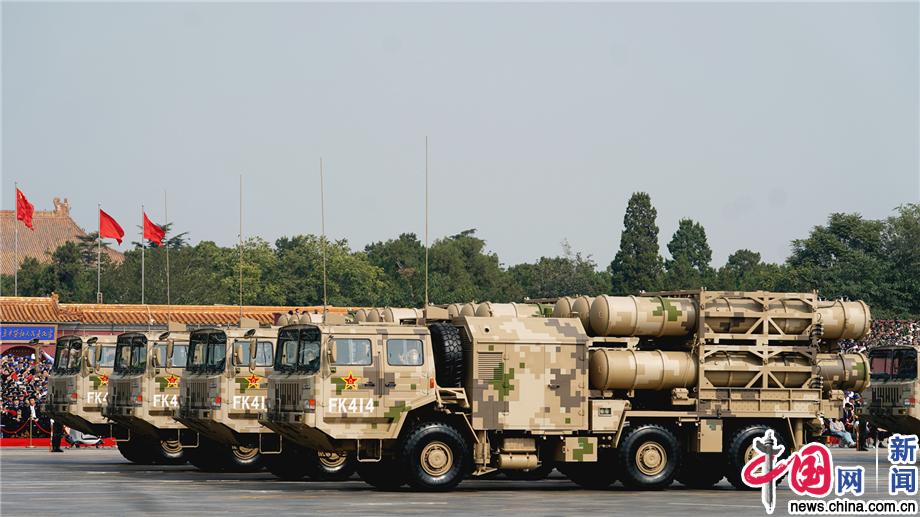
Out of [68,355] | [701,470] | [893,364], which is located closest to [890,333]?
[893,364]

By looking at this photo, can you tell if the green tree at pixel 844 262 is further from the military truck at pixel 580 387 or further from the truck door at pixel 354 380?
the truck door at pixel 354 380

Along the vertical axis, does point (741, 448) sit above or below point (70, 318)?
below

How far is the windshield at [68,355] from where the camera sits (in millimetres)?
33125

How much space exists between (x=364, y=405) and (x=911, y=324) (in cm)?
3824

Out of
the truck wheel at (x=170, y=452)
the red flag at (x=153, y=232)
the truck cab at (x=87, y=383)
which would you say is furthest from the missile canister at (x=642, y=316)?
the red flag at (x=153, y=232)

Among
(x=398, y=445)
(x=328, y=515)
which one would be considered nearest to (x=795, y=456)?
(x=398, y=445)

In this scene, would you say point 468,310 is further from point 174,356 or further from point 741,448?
point 174,356

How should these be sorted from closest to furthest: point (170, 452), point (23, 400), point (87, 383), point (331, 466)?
point (331, 466) < point (87, 383) < point (170, 452) < point (23, 400)

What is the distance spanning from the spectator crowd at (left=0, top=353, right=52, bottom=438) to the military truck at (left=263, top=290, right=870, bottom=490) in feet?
65.1

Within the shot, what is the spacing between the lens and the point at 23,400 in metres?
44.1

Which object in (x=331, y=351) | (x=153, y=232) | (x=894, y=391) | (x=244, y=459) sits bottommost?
(x=244, y=459)

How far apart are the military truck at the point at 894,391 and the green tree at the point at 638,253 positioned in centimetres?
4445

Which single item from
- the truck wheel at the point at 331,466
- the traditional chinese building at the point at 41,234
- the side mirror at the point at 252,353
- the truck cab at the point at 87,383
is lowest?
the truck wheel at the point at 331,466

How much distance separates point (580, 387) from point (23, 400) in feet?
76.1
